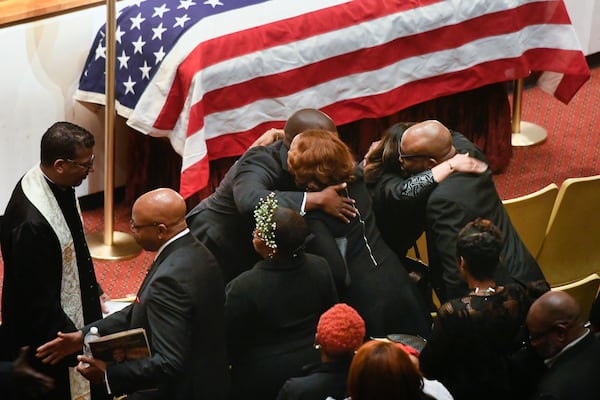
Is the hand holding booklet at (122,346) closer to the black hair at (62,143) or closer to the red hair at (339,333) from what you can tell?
the red hair at (339,333)

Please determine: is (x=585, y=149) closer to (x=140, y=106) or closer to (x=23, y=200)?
(x=140, y=106)

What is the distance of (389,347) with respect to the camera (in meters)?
3.31

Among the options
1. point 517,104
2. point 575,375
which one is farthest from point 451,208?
point 517,104

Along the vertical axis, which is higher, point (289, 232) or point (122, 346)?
point (289, 232)

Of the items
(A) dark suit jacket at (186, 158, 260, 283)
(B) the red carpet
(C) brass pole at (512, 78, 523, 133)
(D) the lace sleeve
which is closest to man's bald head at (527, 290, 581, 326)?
(D) the lace sleeve

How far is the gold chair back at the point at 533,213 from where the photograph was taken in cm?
520

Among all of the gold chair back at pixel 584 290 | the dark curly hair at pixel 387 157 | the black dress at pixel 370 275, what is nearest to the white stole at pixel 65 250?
the black dress at pixel 370 275

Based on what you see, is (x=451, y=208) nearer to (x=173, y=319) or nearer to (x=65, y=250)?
(x=173, y=319)

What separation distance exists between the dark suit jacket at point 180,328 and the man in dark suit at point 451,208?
3.69 feet

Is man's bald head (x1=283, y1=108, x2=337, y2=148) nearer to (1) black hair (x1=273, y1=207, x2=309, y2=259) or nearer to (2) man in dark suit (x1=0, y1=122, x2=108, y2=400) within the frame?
(1) black hair (x1=273, y1=207, x2=309, y2=259)

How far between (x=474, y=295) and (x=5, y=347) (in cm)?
179

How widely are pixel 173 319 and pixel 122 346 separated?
216 millimetres

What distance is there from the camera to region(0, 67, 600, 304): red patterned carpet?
20.5 ft

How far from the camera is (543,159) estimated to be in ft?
25.3
